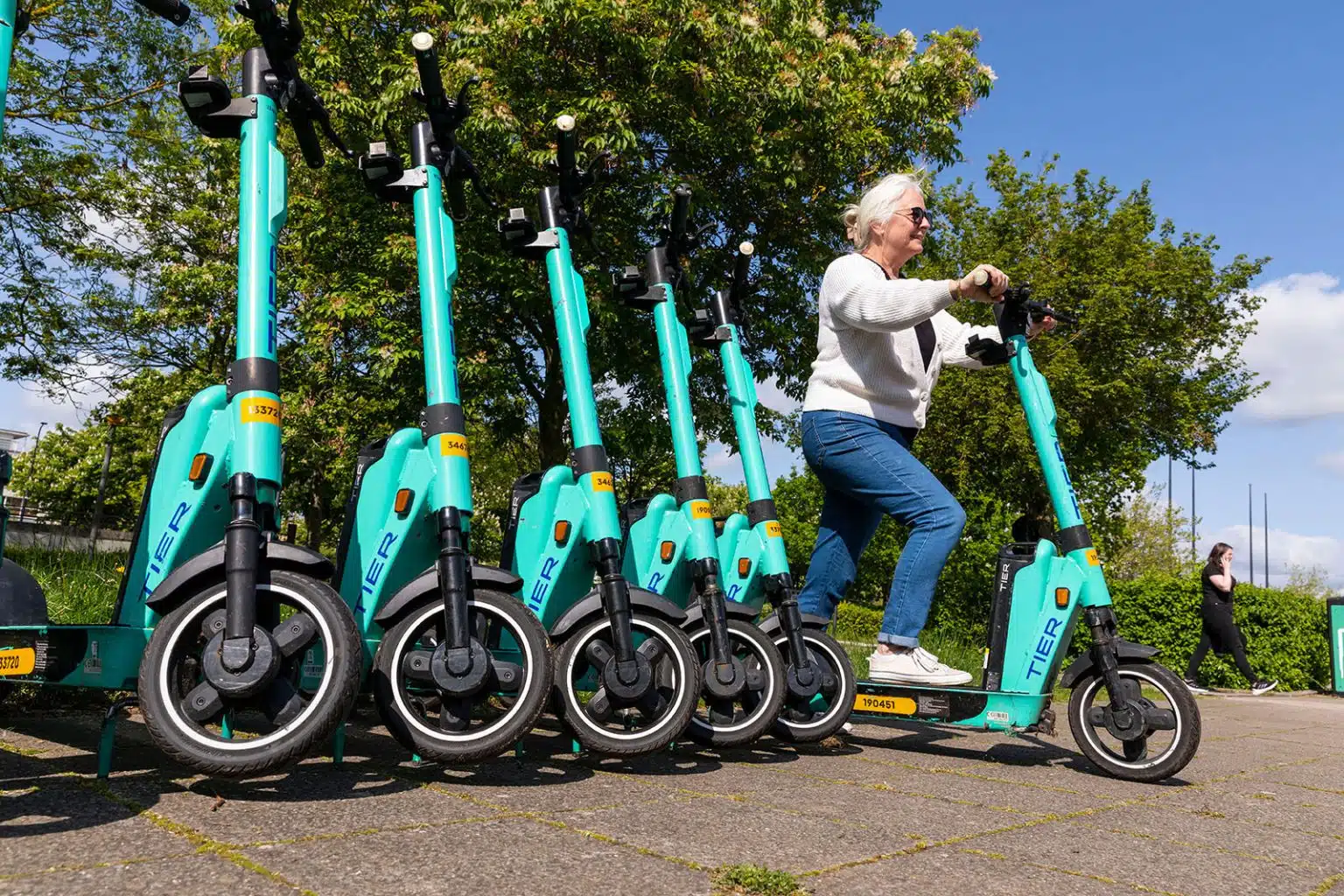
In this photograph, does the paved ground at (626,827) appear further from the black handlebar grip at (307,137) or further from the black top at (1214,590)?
the black top at (1214,590)

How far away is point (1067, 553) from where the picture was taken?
162 inches

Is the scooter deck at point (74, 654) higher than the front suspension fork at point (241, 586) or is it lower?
lower

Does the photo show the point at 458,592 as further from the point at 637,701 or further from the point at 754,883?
the point at 754,883

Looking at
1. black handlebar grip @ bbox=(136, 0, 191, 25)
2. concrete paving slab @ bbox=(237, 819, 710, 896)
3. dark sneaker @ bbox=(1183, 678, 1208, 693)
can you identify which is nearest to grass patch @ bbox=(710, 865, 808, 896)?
concrete paving slab @ bbox=(237, 819, 710, 896)

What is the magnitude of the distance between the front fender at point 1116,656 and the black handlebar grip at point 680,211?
8.05ft

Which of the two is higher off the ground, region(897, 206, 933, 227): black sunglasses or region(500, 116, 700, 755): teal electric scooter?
region(897, 206, 933, 227): black sunglasses

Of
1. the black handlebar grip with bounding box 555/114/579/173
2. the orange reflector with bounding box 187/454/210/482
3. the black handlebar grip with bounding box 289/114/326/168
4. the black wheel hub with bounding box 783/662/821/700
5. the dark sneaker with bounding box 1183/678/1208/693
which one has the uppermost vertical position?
the black handlebar grip with bounding box 555/114/579/173

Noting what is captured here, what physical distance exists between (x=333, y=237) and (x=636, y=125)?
3.99 meters

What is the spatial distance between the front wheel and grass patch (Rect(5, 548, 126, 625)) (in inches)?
153

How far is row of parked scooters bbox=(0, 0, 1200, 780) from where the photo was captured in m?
2.49

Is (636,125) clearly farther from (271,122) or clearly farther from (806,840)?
(806,840)

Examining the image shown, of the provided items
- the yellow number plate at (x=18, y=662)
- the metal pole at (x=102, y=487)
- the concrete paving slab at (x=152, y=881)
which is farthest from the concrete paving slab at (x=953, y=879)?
the metal pole at (x=102, y=487)

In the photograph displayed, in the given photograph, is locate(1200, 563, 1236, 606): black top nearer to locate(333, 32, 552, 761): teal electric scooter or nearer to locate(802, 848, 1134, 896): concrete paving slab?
locate(333, 32, 552, 761): teal electric scooter

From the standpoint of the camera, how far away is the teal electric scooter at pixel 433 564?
277 centimetres
